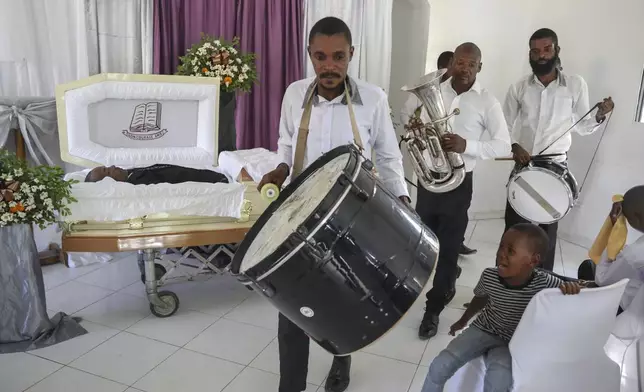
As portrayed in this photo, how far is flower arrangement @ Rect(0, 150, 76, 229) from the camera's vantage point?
242 cm

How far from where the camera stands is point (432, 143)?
2641 millimetres

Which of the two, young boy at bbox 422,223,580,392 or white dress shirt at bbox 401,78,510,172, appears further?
white dress shirt at bbox 401,78,510,172

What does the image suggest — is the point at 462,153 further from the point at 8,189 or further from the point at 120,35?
the point at 120,35

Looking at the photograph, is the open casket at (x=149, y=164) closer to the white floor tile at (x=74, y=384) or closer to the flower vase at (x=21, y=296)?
the flower vase at (x=21, y=296)

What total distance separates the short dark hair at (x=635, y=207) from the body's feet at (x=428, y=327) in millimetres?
1155

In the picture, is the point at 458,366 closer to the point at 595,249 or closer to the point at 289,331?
the point at 289,331

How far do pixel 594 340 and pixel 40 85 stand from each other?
3694mm

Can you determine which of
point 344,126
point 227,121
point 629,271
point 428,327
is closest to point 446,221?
point 428,327

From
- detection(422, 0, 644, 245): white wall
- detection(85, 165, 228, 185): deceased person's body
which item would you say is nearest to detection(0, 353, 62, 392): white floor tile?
detection(85, 165, 228, 185): deceased person's body

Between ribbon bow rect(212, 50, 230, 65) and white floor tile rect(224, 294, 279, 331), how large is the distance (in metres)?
1.80

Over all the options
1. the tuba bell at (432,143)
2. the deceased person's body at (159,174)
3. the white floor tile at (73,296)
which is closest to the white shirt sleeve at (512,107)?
the tuba bell at (432,143)

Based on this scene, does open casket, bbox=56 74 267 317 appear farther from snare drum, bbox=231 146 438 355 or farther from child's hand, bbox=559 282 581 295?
child's hand, bbox=559 282 581 295

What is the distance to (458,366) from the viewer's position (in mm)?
1871

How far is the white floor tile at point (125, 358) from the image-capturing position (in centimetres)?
243
